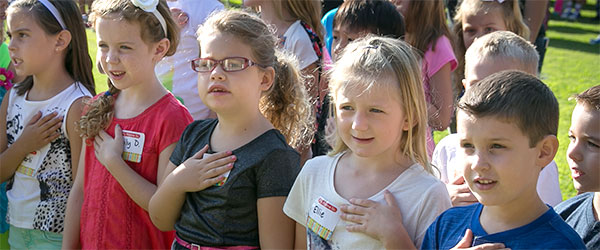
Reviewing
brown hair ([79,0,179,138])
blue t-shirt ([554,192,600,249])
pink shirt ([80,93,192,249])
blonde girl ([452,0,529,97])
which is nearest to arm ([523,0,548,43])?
blonde girl ([452,0,529,97])

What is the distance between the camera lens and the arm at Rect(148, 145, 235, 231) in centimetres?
248

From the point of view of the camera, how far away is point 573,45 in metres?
14.8

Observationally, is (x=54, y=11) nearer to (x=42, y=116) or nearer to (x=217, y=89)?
(x=42, y=116)

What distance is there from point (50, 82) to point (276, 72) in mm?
1540

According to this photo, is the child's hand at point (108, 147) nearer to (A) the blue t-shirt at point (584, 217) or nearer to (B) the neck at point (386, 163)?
(B) the neck at point (386, 163)

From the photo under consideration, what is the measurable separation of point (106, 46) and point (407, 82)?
5.15 ft

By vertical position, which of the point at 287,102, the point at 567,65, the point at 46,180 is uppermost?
the point at 287,102

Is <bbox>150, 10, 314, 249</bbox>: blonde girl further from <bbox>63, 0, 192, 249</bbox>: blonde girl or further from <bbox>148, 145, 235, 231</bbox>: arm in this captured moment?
<bbox>63, 0, 192, 249</bbox>: blonde girl

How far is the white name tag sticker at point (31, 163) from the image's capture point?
3.36m

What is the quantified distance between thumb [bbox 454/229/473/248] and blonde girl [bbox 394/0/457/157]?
5.90 ft

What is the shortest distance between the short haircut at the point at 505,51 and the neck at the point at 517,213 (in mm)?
1201

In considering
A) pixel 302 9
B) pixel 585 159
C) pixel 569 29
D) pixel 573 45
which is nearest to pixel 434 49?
pixel 302 9

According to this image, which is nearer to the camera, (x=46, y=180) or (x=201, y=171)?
(x=201, y=171)

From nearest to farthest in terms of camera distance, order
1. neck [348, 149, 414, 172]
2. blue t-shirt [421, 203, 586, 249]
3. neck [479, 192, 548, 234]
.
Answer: blue t-shirt [421, 203, 586, 249]
neck [479, 192, 548, 234]
neck [348, 149, 414, 172]
